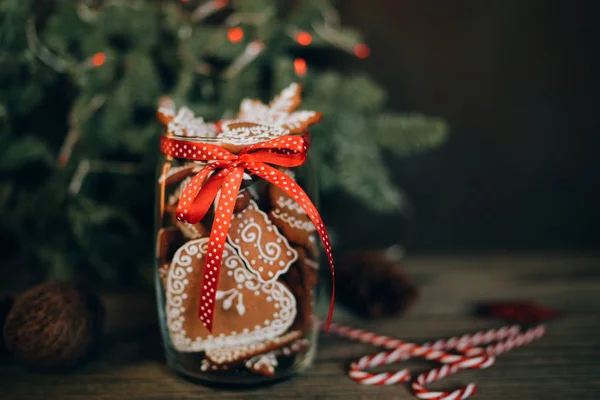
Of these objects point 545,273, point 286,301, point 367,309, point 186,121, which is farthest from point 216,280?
point 545,273

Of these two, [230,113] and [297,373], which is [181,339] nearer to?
[297,373]

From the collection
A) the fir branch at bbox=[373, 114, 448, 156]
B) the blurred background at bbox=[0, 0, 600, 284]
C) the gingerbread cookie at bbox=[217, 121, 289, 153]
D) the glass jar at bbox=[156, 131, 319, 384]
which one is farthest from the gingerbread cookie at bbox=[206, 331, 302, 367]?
the fir branch at bbox=[373, 114, 448, 156]

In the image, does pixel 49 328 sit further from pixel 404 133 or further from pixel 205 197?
pixel 404 133

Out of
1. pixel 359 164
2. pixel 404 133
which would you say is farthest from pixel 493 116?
pixel 359 164

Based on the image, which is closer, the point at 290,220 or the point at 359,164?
the point at 290,220

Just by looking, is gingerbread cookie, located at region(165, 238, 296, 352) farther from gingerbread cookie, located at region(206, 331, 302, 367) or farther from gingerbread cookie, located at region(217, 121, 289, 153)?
gingerbread cookie, located at region(217, 121, 289, 153)

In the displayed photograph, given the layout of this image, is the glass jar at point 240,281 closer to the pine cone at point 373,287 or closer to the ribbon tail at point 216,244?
the ribbon tail at point 216,244
